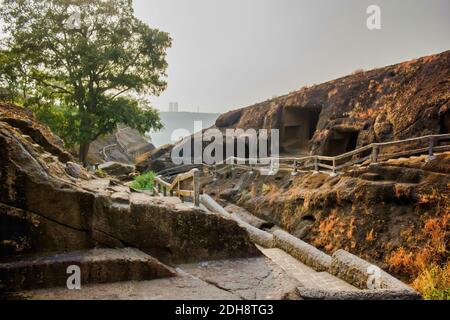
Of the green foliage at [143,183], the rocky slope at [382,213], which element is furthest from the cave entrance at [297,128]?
the green foliage at [143,183]

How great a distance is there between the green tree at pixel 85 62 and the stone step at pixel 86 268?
15889mm

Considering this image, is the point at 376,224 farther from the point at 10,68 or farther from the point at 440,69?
the point at 10,68

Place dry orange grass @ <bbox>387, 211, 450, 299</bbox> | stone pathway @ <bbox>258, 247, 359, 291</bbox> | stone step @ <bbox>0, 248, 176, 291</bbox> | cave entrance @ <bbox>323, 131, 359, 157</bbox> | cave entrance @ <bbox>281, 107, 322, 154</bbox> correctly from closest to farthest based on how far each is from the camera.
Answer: stone step @ <bbox>0, 248, 176, 291</bbox>, stone pathway @ <bbox>258, 247, 359, 291</bbox>, dry orange grass @ <bbox>387, 211, 450, 299</bbox>, cave entrance @ <bbox>323, 131, 359, 157</bbox>, cave entrance @ <bbox>281, 107, 322, 154</bbox>

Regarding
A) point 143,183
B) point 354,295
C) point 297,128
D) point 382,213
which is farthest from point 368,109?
point 354,295

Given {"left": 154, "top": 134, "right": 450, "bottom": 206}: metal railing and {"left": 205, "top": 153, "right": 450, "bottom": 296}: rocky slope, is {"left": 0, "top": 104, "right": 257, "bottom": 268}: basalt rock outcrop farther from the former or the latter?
{"left": 205, "top": 153, "right": 450, "bottom": 296}: rocky slope

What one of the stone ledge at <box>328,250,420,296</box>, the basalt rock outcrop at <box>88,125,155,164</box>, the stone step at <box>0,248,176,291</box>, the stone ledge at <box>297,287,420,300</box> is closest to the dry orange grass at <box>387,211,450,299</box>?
the stone ledge at <box>328,250,420,296</box>

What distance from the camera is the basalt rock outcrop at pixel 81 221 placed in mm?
4672

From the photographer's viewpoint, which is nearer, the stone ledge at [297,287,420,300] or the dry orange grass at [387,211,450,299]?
the stone ledge at [297,287,420,300]

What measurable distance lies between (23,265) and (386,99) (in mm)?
18506

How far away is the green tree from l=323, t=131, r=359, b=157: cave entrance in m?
12.1

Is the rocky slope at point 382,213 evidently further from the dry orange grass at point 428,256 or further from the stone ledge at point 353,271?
the stone ledge at point 353,271

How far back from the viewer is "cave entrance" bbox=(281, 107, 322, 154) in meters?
28.3

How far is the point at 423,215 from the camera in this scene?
966cm

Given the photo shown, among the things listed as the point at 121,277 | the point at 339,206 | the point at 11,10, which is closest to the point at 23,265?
the point at 121,277
